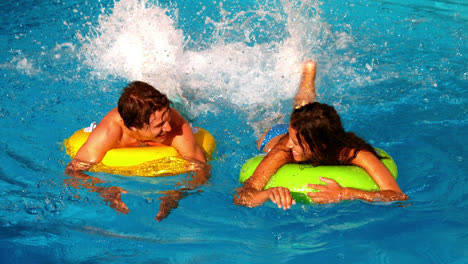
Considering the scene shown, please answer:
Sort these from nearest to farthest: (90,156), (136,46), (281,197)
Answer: (281,197) < (90,156) < (136,46)

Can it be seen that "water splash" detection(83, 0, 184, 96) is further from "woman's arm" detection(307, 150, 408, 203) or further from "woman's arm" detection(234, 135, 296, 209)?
"woman's arm" detection(307, 150, 408, 203)

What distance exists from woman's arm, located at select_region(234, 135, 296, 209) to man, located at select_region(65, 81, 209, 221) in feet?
1.94

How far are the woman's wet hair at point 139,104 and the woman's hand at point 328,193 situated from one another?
137 cm

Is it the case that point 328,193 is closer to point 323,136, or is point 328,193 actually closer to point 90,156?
point 323,136

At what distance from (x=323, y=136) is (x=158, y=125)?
133 cm

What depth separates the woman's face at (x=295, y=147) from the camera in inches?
140

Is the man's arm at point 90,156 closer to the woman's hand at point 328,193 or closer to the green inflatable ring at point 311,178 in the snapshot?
the green inflatable ring at point 311,178

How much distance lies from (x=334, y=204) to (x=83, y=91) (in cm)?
348

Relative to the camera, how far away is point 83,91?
5.83 metres

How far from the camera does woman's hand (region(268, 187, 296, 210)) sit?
3.47m

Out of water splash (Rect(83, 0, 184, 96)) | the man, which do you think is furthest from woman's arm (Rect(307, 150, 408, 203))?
water splash (Rect(83, 0, 184, 96))

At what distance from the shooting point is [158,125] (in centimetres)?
Result: 391

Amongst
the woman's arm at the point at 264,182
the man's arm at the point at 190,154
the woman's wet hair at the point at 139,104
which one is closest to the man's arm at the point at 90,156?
the woman's wet hair at the point at 139,104

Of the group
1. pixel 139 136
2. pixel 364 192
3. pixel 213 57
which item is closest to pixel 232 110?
pixel 213 57
